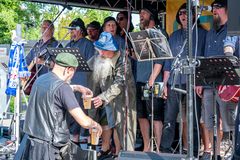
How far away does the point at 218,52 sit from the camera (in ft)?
17.5

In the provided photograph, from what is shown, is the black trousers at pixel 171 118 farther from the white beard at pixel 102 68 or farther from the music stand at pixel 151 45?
the white beard at pixel 102 68

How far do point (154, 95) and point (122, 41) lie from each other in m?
1.10

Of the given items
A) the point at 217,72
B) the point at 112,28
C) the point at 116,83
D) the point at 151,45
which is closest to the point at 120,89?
the point at 116,83

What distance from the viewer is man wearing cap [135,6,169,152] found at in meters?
6.11

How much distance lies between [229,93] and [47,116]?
179cm

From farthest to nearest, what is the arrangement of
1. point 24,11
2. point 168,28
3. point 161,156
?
point 24,11 → point 168,28 → point 161,156

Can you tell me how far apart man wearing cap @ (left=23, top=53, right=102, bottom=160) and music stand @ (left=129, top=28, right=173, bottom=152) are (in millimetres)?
1267

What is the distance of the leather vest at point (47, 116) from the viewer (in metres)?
4.24

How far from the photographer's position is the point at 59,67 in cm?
441

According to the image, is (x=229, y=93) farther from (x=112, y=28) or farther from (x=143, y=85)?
(x=112, y=28)

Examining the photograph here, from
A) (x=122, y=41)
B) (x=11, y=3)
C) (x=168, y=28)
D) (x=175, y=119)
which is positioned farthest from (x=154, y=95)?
(x=11, y=3)

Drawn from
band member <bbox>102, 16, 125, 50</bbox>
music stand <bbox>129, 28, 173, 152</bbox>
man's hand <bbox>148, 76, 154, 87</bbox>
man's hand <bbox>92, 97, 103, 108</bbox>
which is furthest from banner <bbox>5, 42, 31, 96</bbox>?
music stand <bbox>129, 28, 173, 152</bbox>

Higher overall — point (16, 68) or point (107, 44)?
point (107, 44)

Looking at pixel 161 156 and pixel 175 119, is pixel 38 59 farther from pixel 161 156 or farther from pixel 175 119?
pixel 161 156
